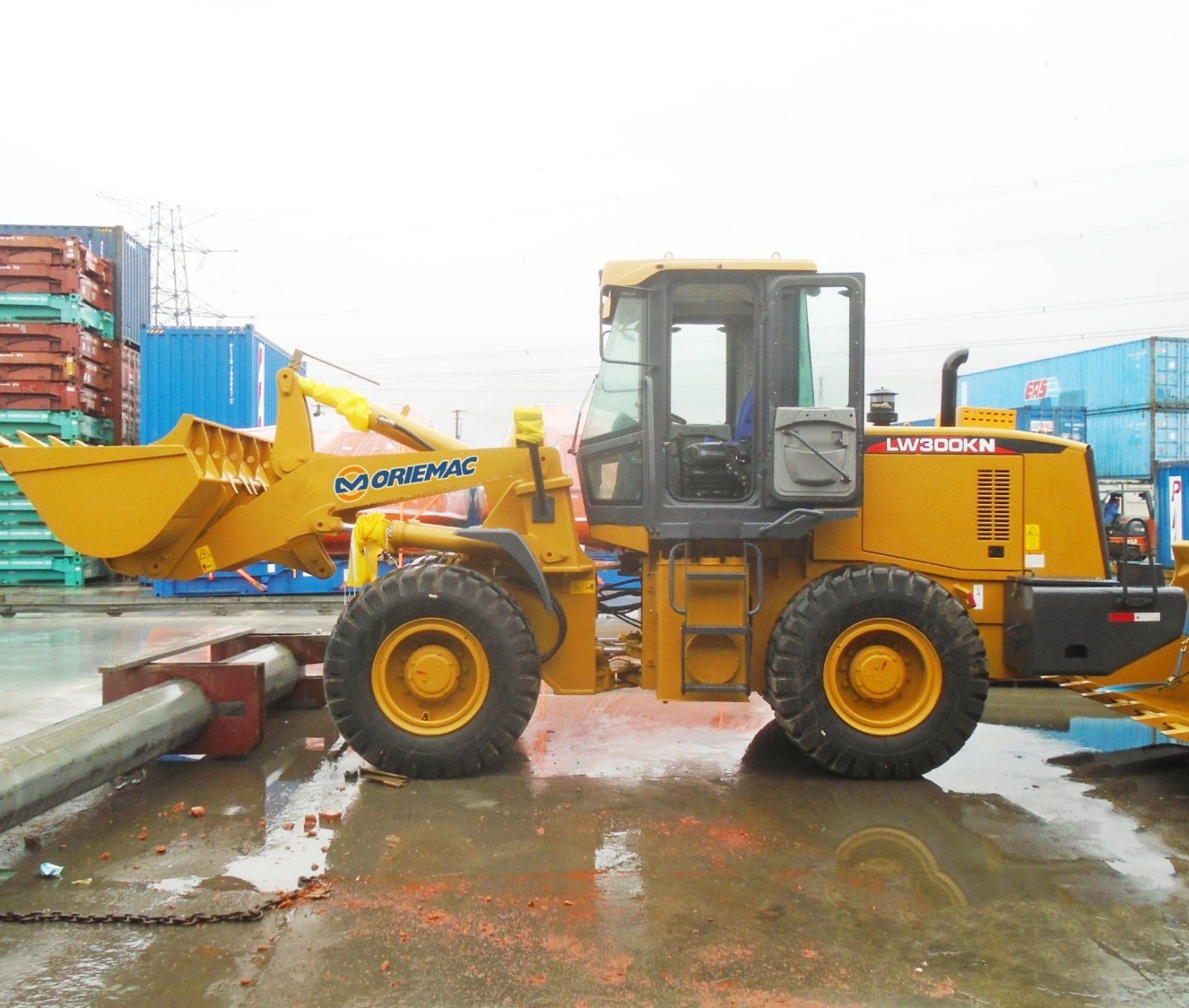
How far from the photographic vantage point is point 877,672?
224 inches

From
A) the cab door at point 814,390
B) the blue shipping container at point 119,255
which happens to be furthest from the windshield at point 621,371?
the blue shipping container at point 119,255

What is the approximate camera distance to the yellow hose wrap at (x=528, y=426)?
19.8ft

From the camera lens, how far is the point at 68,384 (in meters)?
16.1

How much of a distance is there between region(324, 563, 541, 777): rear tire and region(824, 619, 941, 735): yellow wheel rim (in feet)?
5.60

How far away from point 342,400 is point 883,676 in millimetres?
3563

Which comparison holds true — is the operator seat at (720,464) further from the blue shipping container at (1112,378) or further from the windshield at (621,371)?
the blue shipping container at (1112,378)

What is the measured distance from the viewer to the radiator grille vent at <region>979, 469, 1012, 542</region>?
6.07m

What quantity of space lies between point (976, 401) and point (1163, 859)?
1202 inches

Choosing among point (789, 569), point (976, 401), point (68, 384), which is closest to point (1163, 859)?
point (789, 569)

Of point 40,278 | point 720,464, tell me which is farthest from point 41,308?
point 720,464

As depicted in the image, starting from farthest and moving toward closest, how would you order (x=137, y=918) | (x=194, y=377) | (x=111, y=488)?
(x=194, y=377) → (x=111, y=488) → (x=137, y=918)

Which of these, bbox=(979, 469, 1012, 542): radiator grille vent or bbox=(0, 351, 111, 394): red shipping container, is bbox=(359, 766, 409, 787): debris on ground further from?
bbox=(0, 351, 111, 394): red shipping container

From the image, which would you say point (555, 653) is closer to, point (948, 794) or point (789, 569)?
point (789, 569)

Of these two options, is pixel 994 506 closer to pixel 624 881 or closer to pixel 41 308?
pixel 624 881
